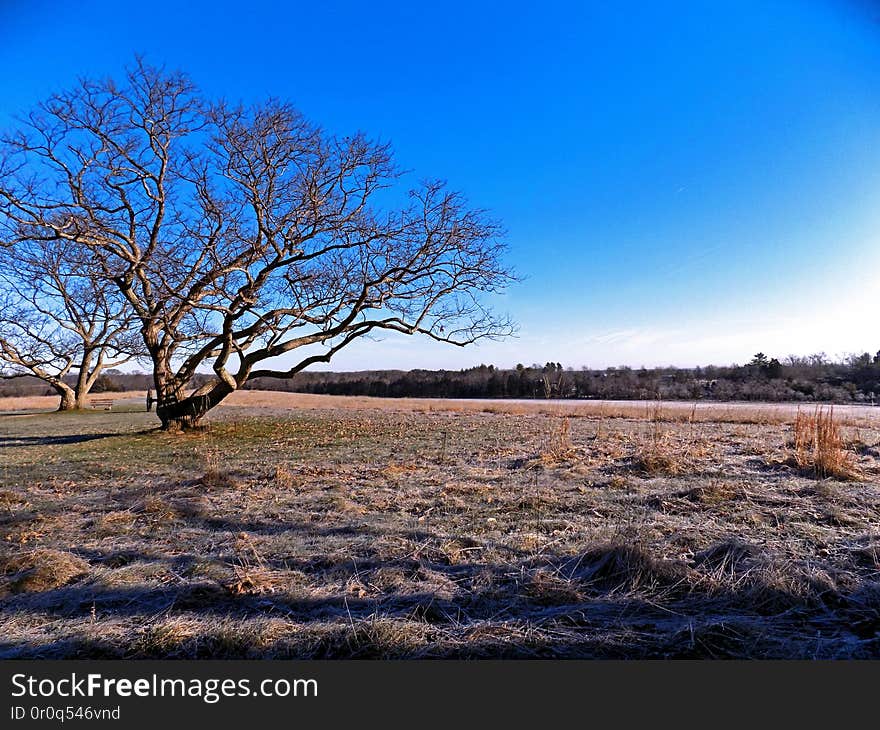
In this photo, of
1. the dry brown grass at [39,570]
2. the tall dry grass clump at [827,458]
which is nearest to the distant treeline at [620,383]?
the tall dry grass clump at [827,458]

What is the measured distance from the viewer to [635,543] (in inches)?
142

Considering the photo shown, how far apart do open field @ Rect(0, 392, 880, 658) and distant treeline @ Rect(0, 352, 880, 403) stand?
580 centimetres

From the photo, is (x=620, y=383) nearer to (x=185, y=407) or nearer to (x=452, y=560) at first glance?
(x=185, y=407)

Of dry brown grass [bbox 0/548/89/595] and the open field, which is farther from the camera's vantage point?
dry brown grass [bbox 0/548/89/595]

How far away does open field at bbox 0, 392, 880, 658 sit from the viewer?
2.57m

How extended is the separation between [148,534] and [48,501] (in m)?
2.76

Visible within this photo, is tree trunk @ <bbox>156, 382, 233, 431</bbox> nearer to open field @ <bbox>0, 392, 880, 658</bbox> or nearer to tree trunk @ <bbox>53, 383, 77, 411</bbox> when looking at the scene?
open field @ <bbox>0, 392, 880, 658</bbox>

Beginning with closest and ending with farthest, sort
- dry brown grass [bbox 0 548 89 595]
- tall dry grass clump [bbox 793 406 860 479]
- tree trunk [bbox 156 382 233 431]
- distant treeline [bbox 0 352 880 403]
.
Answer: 1. dry brown grass [bbox 0 548 89 595]
2. tall dry grass clump [bbox 793 406 860 479]
3. tree trunk [bbox 156 382 233 431]
4. distant treeline [bbox 0 352 880 403]

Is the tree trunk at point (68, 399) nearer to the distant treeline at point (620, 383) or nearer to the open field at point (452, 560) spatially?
the distant treeline at point (620, 383)

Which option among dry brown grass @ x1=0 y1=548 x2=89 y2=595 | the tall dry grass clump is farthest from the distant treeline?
dry brown grass @ x1=0 y1=548 x2=89 y2=595

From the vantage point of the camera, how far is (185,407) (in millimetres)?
14711

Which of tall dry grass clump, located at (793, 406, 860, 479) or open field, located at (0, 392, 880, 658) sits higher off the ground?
tall dry grass clump, located at (793, 406, 860, 479)
